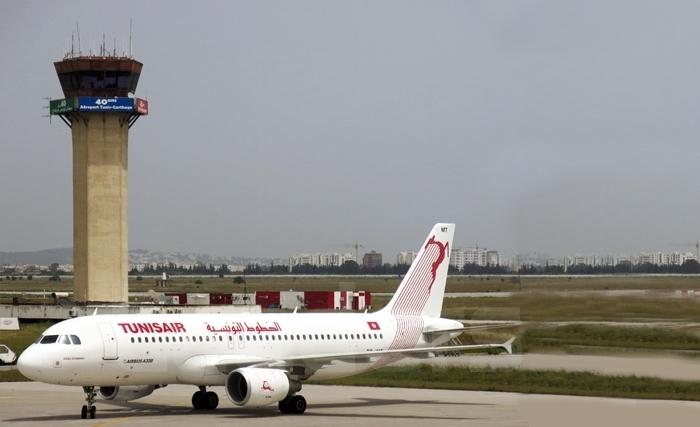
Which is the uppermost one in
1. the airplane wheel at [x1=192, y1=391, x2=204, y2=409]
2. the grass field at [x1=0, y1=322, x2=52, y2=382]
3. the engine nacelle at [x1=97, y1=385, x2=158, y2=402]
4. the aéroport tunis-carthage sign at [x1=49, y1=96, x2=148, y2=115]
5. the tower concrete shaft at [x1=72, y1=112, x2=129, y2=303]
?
the aéroport tunis-carthage sign at [x1=49, y1=96, x2=148, y2=115]

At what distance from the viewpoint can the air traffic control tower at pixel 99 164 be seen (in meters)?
108

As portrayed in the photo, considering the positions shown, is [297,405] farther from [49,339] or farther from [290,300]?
[290,300]

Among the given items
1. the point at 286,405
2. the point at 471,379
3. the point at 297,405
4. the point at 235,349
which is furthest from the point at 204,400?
the point at 471,379

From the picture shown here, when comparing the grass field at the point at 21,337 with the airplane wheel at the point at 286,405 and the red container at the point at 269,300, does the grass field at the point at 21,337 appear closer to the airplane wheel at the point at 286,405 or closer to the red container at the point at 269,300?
the airplane wheel at the point at 286,405

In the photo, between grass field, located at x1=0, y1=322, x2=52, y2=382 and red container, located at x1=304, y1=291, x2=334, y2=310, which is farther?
red container, located at x1=304, y1=291, x2=334, y2=310

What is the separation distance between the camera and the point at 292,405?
4484cm

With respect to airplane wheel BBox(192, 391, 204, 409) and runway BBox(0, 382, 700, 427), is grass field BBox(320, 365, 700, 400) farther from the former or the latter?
airplane wheel BBox(192, 391, 204, 409)

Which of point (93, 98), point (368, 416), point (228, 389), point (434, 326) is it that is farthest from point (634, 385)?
point (93, 98)

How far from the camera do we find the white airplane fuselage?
4197cm

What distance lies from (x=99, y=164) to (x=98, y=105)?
522 centimetres

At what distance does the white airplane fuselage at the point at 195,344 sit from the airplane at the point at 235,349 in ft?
0.12

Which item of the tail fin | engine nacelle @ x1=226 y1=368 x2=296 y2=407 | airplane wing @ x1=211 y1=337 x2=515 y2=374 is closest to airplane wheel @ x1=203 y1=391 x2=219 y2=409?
airplane wing @ x1=211 y1=337 x2=515 y2=374

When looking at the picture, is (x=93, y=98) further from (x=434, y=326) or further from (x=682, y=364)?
(x=682, y=364)

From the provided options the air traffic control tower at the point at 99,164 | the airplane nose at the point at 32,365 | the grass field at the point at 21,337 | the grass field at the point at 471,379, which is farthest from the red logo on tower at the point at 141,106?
the airplane nose at the point at 32,365
